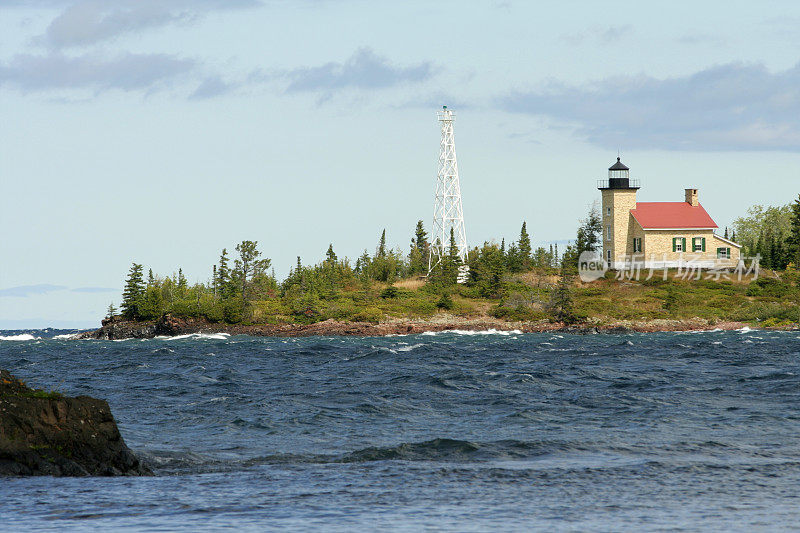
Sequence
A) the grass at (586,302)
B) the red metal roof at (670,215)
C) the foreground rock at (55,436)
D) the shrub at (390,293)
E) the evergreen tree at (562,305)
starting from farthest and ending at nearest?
the shrub at (390,293)
the red metal roof at (670,215)
the evergreen tree at (562,305)
the grass at (586,302)
the foreground rock at (55,436)

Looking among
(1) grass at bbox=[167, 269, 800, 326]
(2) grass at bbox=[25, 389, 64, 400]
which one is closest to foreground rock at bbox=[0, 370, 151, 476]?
(2) grass at bbox=[25, 389, 64, 400]

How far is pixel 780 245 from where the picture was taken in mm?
91188

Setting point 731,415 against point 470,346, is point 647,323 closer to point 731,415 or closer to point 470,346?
point 470,346

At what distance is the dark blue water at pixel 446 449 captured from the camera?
10.9 meters

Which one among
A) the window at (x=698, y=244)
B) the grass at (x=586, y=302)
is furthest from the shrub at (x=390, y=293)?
the window at (x=698, y=244)

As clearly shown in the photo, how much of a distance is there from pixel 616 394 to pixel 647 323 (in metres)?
49.3

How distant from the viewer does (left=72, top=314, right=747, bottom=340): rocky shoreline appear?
7056 centimetres

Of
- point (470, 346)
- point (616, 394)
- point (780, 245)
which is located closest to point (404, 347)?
point (470, 346)

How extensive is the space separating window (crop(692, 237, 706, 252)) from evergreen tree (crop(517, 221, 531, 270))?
17.9m

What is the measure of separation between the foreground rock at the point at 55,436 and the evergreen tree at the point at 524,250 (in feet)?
272

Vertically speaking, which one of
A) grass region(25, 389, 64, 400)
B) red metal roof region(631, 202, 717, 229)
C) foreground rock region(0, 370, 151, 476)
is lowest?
foreground rock region(0, 370, 151, 476)

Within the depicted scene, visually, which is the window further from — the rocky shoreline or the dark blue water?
the dark blue water

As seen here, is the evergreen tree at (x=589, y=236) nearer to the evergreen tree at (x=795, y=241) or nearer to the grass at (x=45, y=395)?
the evergreen tree at (x=795, y=241)

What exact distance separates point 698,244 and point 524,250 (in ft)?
63.9
